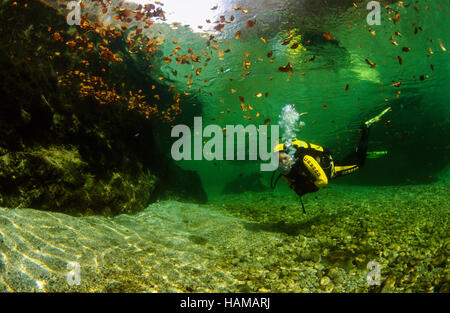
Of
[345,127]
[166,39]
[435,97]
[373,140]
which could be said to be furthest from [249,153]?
[166,39]

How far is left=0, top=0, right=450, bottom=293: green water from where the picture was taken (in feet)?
10.2

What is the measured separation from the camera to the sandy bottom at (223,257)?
2.68 m

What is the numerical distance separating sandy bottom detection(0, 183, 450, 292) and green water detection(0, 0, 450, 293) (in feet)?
0.09

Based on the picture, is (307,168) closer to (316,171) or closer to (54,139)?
(316,171)

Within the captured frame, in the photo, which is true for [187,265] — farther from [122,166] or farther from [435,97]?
[435,97]

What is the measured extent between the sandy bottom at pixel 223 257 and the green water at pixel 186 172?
28mm

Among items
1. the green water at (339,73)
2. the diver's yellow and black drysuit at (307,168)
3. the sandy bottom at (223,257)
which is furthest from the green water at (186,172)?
the diver's yellow and black drysuit at (307,168)

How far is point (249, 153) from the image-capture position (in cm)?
4434

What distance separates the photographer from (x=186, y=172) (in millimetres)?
17172

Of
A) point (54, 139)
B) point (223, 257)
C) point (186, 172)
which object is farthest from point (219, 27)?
point (223, 257)

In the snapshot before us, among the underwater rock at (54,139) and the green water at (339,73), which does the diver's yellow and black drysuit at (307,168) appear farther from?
the green water at (339,73)

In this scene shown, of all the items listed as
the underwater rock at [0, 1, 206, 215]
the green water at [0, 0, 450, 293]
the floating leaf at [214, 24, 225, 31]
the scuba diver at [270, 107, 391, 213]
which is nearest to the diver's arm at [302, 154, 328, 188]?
the scuba diver at [270, 107, 391, 213]

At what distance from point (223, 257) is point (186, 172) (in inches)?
528

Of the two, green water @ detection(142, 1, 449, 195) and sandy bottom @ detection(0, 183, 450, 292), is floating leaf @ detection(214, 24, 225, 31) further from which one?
sandy bottom @ detection(0, 183, 450, 292)
